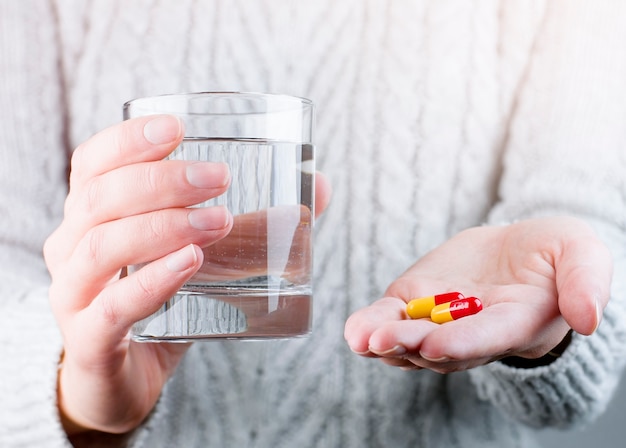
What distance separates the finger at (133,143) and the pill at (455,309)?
292 millimetres

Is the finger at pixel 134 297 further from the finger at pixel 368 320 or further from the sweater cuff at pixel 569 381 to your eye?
the sweater cuff at pixel 569 381

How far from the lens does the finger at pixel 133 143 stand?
632mm

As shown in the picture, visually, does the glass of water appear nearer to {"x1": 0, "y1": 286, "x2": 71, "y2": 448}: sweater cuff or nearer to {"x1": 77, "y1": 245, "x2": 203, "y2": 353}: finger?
{"x1": 77, "y1": 245, "x2": 203, "y2": 353}: finger

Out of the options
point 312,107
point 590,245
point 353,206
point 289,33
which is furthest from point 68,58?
point 590,245

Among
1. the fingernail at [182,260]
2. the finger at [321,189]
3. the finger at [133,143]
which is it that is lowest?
the finger at [321,189]

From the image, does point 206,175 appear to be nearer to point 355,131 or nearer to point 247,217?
point 247,217

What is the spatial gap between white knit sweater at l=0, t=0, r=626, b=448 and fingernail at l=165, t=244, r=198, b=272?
0.53 metres

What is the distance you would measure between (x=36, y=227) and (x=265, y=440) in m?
0.50

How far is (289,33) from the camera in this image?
1.17 meters

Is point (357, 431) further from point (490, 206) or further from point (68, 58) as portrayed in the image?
point (68, 58)

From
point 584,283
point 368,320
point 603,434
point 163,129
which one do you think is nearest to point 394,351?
point 368,320

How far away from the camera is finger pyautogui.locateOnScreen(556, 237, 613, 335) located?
62 centimetres

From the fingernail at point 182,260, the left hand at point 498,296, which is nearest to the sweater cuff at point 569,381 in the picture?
the left hand at point 498,296

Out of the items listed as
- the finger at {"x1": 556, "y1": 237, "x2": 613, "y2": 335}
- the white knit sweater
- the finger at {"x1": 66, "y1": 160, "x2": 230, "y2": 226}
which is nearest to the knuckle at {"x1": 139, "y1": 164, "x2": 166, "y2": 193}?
the finger at {"x1": 66, "y1": 160, "x2": 230, "y2": 226}
